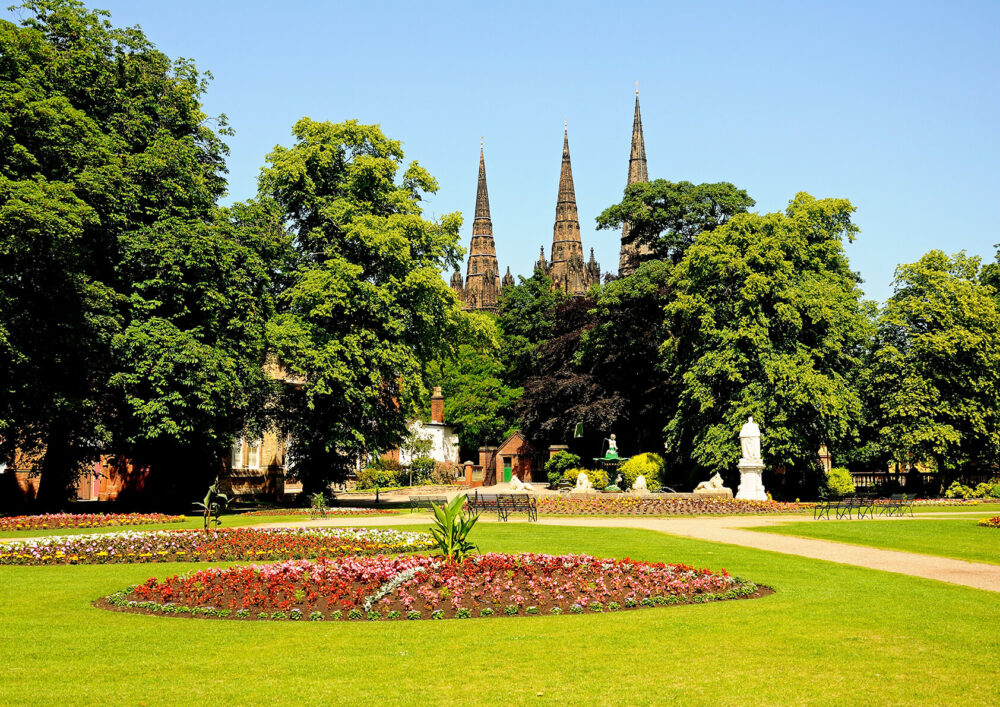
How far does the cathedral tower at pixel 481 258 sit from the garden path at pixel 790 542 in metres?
92.3

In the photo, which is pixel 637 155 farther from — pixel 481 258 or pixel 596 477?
pixel 596 477

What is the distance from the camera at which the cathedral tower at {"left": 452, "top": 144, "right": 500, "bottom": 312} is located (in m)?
121

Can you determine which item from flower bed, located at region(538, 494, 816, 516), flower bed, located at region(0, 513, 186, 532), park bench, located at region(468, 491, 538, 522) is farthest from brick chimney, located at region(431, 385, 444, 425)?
flower bed, located at region(0, 513, 186, 532)

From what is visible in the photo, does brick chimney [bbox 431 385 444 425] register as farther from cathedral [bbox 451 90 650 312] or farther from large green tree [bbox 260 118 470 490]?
cathedral [bbox 451 90 650 312]

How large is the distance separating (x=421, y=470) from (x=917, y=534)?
4388 centimetres

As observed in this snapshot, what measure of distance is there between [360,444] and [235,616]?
24.2 meters

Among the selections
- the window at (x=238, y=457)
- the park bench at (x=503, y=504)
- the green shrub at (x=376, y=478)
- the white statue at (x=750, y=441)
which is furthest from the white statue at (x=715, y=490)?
the green shrub at (x=376, y=478)

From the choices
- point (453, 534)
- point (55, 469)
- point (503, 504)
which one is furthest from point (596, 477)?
point (453, 534)

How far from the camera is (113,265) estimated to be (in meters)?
29.0

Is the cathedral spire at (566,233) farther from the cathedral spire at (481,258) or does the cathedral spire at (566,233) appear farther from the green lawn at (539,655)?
the green lawn at (539,655)

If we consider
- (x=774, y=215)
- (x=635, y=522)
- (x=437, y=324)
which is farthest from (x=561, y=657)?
(x=774, y=215)

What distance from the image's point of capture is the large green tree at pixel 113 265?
25.3 meters

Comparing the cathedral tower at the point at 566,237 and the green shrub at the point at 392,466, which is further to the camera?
the cathedral tower at the point at 566,237

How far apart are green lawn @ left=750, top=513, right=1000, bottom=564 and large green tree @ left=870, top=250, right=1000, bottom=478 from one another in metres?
13.3
